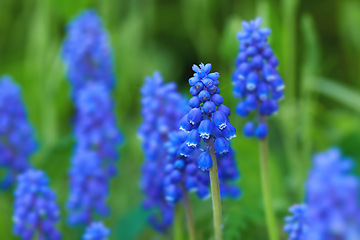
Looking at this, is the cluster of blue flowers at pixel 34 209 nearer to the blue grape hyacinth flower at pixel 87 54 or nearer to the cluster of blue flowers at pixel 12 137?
the cluster of blue flowers at pixel 12 137

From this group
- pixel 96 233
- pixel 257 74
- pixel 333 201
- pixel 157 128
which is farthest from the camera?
pixel 157 128

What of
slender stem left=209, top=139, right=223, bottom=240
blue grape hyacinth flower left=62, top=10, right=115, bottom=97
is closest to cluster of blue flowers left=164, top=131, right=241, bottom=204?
slender stem left=209, top=139, right=223, bottom=240

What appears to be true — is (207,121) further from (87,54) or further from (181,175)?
(87,54)

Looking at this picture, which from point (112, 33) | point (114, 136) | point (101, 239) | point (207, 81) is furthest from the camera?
point (112, 33)

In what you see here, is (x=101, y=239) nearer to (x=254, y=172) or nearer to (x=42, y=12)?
(x=254, y=172)

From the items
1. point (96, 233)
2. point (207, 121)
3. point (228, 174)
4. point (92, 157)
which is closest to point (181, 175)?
point (228, 174)

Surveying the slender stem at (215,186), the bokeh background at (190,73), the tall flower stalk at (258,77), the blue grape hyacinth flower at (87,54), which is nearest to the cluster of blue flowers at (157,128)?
the bokeh background at (190,73)

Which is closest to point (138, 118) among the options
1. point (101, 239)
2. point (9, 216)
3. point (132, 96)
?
point (132, 96)
